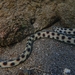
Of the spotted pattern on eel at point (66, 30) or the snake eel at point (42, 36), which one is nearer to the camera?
the snake eel at point (42, 36)

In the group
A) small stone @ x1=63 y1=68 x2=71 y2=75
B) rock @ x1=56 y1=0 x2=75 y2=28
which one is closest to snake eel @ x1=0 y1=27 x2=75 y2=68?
rock @ x1=56 y1=0 x2=75 y2=28

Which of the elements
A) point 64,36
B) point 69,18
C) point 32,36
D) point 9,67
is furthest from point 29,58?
point 69,18

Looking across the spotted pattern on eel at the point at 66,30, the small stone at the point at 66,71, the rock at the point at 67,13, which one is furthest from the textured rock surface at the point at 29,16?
the small stone at the point at 66,71

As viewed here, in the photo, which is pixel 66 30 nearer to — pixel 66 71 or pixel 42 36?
pixel 42 36

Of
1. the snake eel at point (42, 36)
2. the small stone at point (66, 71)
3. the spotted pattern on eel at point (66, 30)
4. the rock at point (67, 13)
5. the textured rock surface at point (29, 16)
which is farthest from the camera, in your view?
the spotted pattern on eel at point (66, 30)

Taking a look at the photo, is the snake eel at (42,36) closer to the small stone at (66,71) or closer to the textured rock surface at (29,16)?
the textured rock surface at (29,16)

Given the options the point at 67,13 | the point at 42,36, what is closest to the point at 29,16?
the point at 42,36

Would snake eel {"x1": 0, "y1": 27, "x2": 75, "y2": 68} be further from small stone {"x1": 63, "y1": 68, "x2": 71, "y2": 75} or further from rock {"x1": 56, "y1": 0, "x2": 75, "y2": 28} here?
small stone {"x1": 63, "y1": 68, "x2": 71, "y2": 75}

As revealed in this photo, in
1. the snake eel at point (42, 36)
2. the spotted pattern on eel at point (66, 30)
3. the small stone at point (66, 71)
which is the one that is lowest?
the spotted pattern on eel at point (66, 30)
